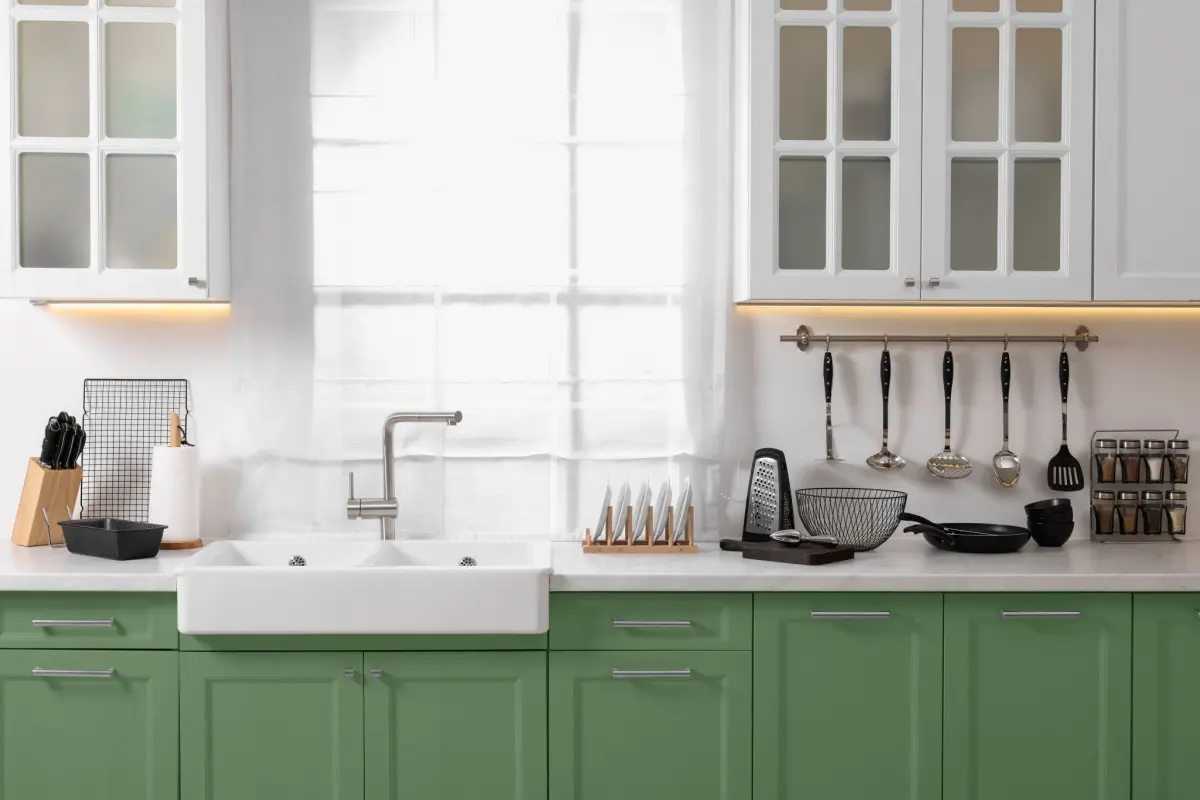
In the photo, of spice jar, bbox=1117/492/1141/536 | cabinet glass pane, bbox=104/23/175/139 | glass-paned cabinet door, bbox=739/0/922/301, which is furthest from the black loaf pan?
spice jar, bbox=1117/492/1141/536

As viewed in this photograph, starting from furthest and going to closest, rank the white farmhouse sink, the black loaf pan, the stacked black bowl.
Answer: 1. the stacked black bowl
2. the black loaf pan
3. the white farmhouse sink

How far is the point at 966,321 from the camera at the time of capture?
9.37 ft

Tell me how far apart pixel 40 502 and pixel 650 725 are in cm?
165

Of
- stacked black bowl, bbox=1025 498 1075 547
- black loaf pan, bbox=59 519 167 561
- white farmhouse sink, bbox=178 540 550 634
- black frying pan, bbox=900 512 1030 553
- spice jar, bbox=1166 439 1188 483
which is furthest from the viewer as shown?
spice jar, bbox=1166 439 1188 483

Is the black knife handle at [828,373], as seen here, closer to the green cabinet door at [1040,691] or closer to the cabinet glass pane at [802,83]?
the cabinet glass pane at [802,83]

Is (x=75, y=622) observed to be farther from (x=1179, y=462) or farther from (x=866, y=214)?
(x=1179, y=462)

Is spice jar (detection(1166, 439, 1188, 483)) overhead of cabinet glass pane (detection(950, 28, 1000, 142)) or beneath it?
beneath

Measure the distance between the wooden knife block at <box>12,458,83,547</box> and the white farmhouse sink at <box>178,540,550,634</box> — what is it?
66 centimetres

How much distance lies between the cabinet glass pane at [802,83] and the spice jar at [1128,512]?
4.30 ft

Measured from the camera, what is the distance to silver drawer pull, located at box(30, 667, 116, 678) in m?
2.27

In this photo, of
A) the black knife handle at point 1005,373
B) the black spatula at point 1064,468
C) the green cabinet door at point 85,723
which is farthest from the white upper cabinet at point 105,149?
the black spatula at point 1064,468

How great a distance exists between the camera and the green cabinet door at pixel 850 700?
7.48ft

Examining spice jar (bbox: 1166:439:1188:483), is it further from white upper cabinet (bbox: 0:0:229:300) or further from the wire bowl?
white upper cabinet (bbox: 0:0:229:300)

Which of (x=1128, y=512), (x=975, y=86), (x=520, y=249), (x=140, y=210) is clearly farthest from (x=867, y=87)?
(x=140, y=210)
